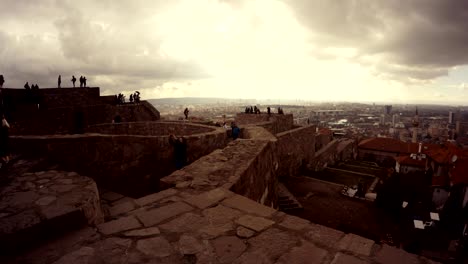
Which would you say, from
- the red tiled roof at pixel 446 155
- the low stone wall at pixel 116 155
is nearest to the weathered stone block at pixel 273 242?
the low stone wall at pixel 116 155

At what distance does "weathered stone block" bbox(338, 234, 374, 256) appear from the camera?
2.37 meters

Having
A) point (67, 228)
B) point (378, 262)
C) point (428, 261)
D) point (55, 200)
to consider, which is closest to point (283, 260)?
point (378, 262)

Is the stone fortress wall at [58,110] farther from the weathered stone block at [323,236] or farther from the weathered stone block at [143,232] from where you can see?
the weathered stone block at [323,236]

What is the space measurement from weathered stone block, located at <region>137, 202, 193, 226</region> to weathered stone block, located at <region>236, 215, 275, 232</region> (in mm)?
687

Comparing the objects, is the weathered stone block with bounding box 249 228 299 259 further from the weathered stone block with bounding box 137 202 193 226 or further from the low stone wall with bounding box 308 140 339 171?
the low stone wall with bounding box 308 140 339 171

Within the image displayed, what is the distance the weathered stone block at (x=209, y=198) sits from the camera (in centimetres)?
340

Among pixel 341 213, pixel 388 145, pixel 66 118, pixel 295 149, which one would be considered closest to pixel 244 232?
pixel 341 213

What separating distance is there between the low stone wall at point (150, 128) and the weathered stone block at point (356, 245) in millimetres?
9086

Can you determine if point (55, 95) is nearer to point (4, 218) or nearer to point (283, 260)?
point (4, 218)

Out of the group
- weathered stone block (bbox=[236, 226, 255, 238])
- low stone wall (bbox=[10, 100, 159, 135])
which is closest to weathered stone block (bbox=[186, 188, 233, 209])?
weathered stone block (bbox=[236, 226, 255, 238])

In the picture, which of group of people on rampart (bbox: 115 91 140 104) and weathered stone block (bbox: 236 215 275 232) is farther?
group of people on rampart (bbox: 115 91 140 104)

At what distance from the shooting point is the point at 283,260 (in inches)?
89.7

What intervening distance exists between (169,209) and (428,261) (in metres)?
2.59

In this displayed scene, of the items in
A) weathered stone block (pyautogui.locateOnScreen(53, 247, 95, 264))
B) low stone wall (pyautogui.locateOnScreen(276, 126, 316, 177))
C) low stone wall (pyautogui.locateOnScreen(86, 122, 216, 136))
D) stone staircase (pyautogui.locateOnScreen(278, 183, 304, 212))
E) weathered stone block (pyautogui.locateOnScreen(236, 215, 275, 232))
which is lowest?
stone staircase (pyautogui.locateOnScreen(278, 183, 304, 212))
